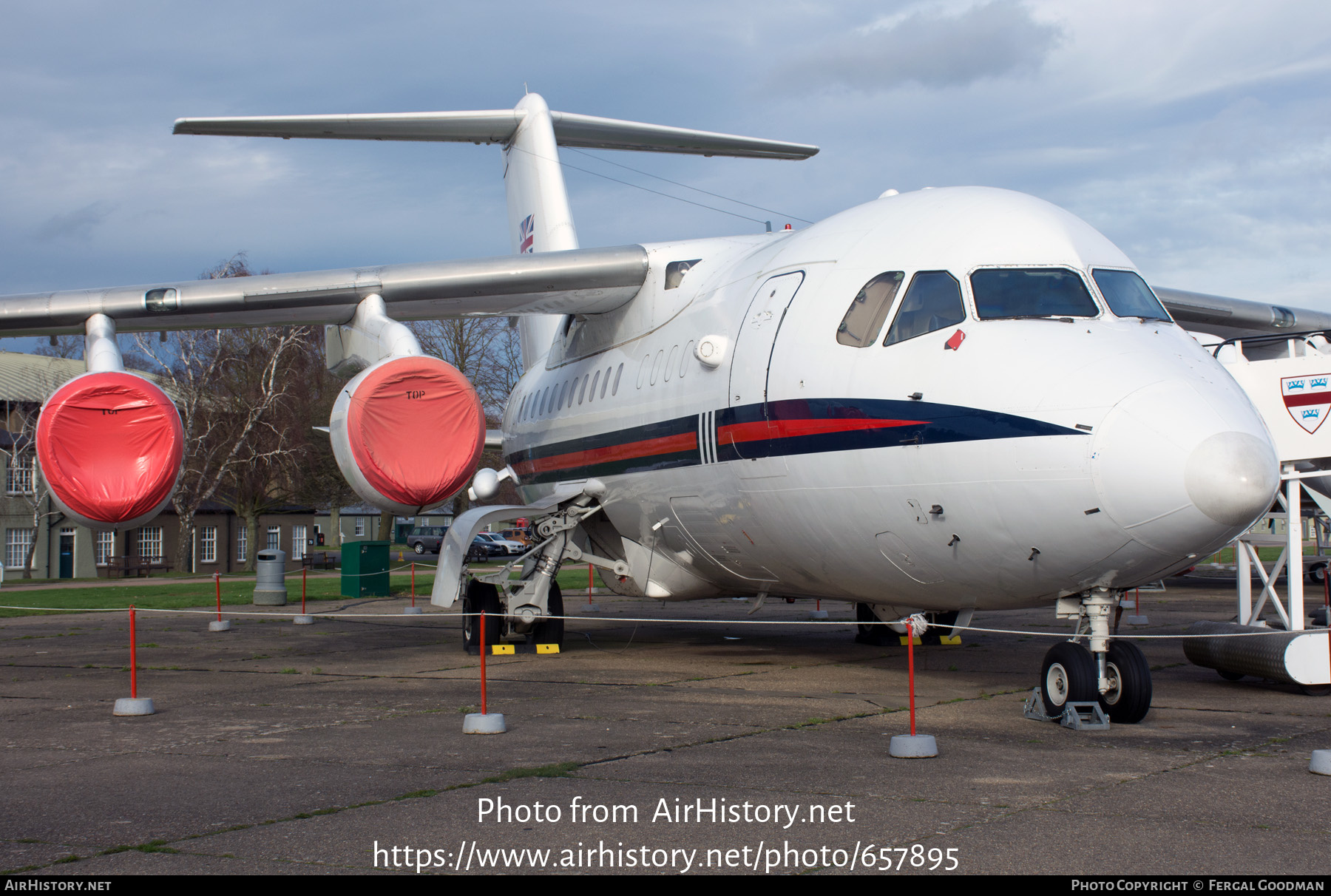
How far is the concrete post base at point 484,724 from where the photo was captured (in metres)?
7.47

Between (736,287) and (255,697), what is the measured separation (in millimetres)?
5127

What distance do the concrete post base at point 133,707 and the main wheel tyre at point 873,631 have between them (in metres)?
7.38

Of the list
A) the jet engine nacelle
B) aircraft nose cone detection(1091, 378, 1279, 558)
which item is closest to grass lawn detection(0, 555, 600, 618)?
the jet engine nacelle

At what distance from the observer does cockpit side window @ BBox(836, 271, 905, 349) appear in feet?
25.7

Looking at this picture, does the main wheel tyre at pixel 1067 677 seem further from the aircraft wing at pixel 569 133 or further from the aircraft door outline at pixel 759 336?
the aircraft wing at pixel 569 133

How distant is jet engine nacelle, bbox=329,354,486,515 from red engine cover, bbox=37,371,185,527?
1389 millimetres

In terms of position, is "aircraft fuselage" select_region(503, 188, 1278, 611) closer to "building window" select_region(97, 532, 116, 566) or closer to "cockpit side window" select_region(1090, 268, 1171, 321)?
"cockpit side window" select_region(1090, 268, 1171, 321)

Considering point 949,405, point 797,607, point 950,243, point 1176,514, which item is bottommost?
point 797,607

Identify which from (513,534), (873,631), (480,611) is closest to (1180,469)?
(873,631)

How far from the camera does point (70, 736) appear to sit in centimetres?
759

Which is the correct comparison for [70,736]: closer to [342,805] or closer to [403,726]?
[403,726]
